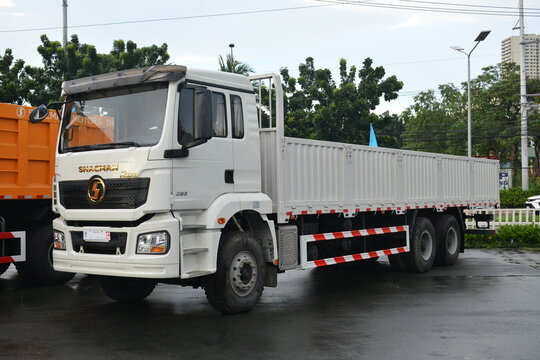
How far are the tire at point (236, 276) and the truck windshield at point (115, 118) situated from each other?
1599mm

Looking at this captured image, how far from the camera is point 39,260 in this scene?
10.8 metres

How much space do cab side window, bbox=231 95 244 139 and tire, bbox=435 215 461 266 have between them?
649cm

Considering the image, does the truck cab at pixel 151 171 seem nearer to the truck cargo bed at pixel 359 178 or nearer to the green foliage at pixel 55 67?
the truck cargo bed at pixel 359 178

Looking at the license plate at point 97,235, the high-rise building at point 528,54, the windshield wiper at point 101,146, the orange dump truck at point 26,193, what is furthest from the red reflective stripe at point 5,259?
the high-rise building at point 528,54

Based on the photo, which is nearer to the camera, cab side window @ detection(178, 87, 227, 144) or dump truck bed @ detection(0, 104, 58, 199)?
cab side window @ detection(178, 87, 227, 144)

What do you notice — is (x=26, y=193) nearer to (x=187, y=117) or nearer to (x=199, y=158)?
(x=199, y=158)

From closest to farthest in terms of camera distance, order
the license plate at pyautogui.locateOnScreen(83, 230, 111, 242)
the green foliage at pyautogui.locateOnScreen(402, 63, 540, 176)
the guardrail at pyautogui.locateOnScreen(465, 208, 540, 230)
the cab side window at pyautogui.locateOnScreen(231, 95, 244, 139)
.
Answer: the license plate at pyautogui.locateOnScreen(83, 230, 111, 242)
the cab side window at pyautogui.locateOnScreen(231, 95, 244, 139)
the guardrail at pyautogui.locateOnScreen(465, 208, 540, 230)
the green foliage at pyautogui.locateOnScreen(402, 63, 540, 176)

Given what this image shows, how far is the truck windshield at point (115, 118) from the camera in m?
7.54

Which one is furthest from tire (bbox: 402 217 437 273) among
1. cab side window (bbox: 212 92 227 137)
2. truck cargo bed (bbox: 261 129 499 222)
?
cab side window (bbox: 212 92 227 137)

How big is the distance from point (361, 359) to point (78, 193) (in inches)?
156

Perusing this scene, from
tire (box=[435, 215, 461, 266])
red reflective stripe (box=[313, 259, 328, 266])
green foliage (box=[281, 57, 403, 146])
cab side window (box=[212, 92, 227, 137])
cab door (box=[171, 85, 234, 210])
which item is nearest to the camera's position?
cab door (box=[171, 85, 234, 210])

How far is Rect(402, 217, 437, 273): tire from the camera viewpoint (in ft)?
40.8

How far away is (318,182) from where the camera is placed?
972 cm

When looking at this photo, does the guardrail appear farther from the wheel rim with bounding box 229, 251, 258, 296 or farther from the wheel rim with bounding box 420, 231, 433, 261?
the wheel rim with bounding box 229, 251, 258, 296
